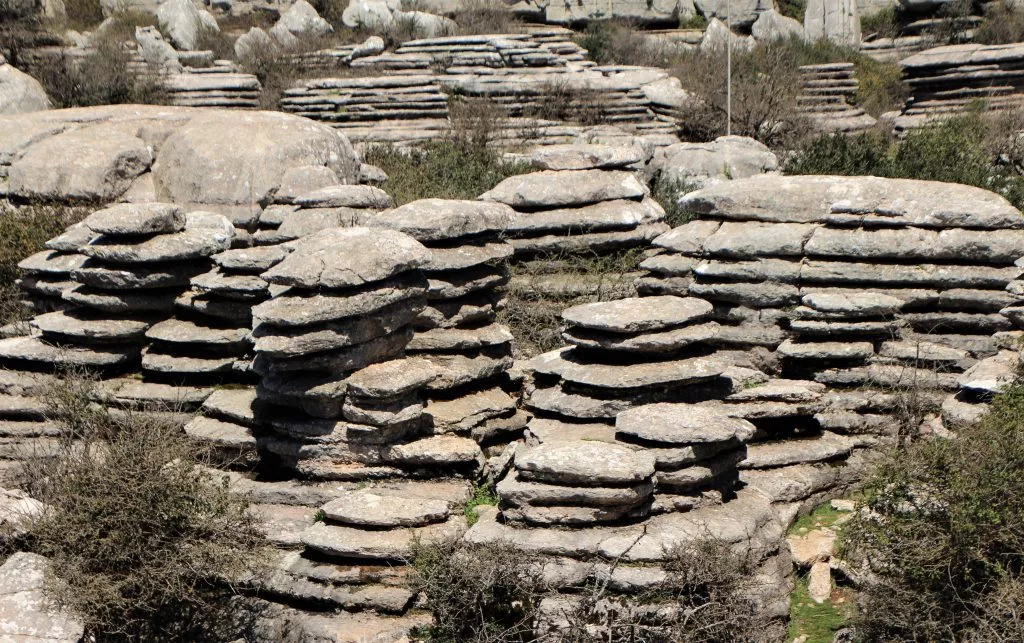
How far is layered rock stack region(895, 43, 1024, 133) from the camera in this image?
18.4 m

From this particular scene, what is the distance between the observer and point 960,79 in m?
18.8

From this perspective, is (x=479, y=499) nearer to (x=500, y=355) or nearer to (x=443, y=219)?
(x=500, y=355)

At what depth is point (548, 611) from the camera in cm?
595

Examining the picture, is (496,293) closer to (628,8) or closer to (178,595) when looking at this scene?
(178,595)

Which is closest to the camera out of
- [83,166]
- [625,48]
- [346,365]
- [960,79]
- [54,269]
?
[346,365]

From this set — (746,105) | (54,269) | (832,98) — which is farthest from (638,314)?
(832,98)

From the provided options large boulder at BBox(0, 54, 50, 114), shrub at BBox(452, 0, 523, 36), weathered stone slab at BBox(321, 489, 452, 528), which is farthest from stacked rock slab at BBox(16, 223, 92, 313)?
shrub at BBox(452, 0, 523, 36)

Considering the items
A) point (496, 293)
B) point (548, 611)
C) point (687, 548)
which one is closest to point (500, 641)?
point (548, 611)

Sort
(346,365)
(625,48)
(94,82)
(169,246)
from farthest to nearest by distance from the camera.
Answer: (625,48) → (94,82) → (169,246) → (346,365)

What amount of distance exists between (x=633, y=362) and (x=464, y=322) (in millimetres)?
1446

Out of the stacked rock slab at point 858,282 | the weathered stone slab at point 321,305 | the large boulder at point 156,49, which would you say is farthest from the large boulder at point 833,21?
the weathered stone slab at point 321,305

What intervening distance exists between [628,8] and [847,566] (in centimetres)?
2532

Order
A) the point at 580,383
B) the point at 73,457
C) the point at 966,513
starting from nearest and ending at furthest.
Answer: the point at 966,513
the point at 73,457
the point at 580,383

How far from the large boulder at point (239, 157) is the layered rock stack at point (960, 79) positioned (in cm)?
1131
